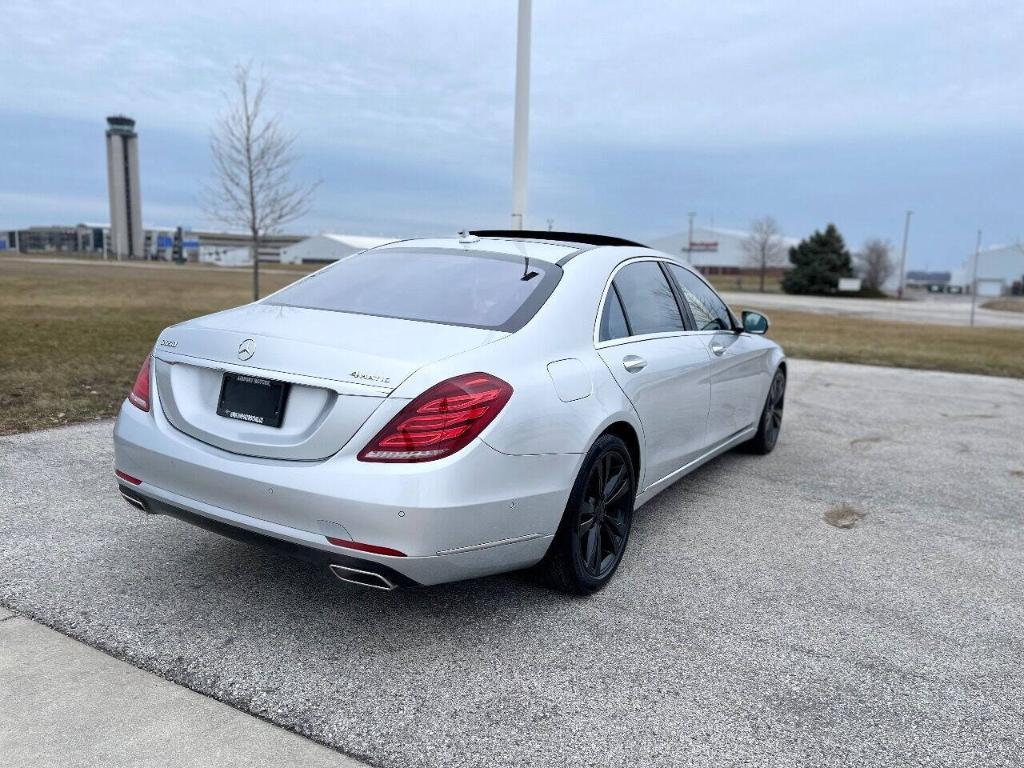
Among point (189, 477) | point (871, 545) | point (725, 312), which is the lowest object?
point (871, 545)

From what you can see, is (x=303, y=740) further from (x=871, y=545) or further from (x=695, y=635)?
(x=871, y=545)

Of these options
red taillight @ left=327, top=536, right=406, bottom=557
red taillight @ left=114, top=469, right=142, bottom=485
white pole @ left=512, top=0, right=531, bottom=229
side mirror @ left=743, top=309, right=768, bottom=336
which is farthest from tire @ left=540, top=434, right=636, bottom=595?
white pole @ left=512, top=0, right=531, bottom=229

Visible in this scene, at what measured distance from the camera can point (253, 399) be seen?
9.68ft

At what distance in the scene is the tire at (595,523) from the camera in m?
3.32

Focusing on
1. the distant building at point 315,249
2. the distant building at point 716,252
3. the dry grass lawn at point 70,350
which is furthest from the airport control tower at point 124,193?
the dry grass lawn at point 70,350

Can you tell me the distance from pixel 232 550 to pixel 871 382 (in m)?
9.68

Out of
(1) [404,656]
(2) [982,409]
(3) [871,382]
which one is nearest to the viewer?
(1) [404,656]

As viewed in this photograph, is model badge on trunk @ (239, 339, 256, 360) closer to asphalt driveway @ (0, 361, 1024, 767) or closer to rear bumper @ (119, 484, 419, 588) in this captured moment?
rear bumper @ (119, 484, 419, 588)

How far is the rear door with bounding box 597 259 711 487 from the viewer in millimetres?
3775

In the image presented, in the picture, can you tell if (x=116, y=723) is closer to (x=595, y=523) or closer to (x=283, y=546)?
(x=283, y=546)

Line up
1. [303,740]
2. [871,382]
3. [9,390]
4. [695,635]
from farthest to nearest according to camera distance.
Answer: [871,382], [9,390], [695,635], [303,740]

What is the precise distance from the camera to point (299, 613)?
3.28 meters

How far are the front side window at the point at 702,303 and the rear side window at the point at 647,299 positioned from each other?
0.87ft

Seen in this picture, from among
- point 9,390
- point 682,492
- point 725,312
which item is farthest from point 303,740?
point 9,390
